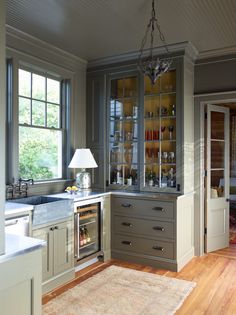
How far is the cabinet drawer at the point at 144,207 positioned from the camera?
12.4 feet

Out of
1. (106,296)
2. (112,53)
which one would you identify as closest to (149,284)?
(106,296)

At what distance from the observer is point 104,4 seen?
9.56 feet

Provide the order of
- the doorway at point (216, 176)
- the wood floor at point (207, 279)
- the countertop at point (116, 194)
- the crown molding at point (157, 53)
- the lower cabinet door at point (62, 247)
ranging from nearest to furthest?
1. the wood floor at point (207, 279)
2. the lower cabinet door at point (62, 247)
3. the countertop at point (116, 194)
4. the crown molding at point (157, 53)
5. the doorway at point (216, 176)

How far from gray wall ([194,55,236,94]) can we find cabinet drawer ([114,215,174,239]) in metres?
2.02

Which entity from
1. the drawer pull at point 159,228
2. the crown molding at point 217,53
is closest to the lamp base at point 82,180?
the drawer pull at point 159,228

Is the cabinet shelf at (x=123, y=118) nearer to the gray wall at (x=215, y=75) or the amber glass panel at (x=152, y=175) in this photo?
the amber glass panel at (x=152, y=175)

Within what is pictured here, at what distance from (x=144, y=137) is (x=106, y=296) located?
7.24 ft

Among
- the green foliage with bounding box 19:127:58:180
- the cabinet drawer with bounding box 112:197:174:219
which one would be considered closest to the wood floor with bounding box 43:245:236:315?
the cabinet drawer with bounding box 112:197:174:219

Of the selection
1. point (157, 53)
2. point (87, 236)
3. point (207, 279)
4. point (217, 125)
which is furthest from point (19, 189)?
point (217, 125)

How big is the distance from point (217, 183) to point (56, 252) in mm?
2636

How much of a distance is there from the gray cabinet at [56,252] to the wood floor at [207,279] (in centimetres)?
15

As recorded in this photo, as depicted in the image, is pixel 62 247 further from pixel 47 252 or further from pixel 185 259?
pixel 185 259

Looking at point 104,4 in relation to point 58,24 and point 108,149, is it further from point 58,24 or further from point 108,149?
point 108,149

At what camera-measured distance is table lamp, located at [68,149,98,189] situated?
4012mm
